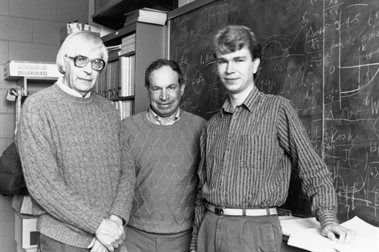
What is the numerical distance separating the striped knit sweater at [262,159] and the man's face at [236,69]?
0.21 ft

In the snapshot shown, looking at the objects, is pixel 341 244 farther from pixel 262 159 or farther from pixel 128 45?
pixel 128 45

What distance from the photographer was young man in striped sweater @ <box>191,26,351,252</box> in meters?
1.41

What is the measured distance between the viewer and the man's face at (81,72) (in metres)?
1.51

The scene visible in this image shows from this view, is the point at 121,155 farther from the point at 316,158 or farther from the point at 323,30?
the point at 323,30

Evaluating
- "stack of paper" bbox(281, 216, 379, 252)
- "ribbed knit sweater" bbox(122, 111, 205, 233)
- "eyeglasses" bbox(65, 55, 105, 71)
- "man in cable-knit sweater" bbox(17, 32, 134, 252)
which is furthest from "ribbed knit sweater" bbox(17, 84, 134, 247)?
"stack of paper" bbox(281, 216, 379, 252)

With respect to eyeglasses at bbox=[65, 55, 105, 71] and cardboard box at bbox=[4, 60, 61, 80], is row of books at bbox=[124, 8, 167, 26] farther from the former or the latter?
eyeglasses at bbox=[65, 55, 105, 71]

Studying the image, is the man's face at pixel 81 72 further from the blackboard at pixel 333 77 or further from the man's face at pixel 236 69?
the blackboard at pixel 333 77

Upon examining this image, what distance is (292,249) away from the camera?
147cm

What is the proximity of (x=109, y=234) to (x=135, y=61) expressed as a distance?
165cm

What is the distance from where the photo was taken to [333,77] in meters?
1.60

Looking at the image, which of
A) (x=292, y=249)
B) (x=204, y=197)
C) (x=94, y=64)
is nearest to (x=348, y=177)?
(x=292, y=249)

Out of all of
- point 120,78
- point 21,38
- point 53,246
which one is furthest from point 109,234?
point 21,38

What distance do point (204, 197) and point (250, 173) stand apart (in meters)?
0.23

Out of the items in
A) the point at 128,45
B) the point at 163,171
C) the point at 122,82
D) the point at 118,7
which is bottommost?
the point at 163,171
